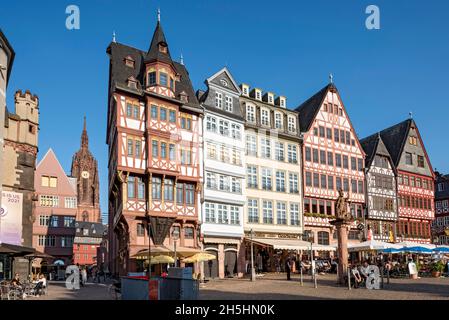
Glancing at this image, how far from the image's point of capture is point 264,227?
1613 inches

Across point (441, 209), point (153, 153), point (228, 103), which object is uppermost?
point (228, 103)

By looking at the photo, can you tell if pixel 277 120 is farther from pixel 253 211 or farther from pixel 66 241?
pixel 66 241

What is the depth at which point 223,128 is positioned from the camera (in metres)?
39.7

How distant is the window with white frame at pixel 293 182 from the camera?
4359 cm

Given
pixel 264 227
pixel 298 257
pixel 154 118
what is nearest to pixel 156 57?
pixel 154 118

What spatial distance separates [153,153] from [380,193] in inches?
998

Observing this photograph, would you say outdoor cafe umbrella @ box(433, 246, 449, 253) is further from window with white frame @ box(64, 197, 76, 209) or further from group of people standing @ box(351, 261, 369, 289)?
window with white frame @ box(64, 197, 76, 209)

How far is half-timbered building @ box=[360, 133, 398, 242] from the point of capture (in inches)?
1914

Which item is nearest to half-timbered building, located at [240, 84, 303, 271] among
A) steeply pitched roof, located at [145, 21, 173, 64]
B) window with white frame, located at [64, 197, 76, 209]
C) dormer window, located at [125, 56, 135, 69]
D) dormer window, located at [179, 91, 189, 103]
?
dormer window, located at [179, 91, 189, 103]

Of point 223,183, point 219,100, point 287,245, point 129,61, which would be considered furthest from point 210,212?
point 129,61

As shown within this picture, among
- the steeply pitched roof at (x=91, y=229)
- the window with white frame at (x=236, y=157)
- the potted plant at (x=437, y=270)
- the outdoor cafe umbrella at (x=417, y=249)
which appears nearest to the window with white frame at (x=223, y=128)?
the window with white frame at (x=236, y=157)

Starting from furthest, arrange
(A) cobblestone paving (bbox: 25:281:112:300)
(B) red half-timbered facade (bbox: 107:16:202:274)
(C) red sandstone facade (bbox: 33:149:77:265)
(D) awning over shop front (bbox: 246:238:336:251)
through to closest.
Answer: (C) red sandstone facade (bbox: 33:149:77:265) → (D) awning over shop front (bbox: 246:238:336:251) → (B) red half-timbered facade (bbox: 107:16:202:274) → (A) cobblestone paving (bbox: 25:281:112:300)

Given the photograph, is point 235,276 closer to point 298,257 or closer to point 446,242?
point 298,257
